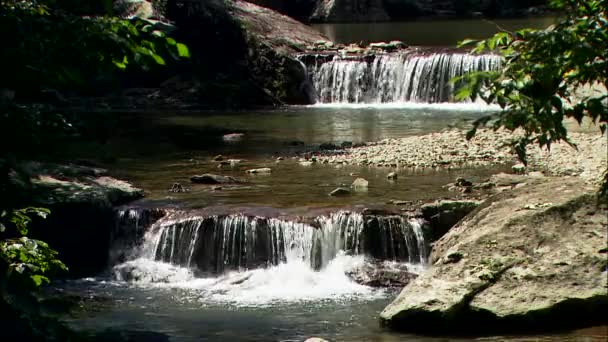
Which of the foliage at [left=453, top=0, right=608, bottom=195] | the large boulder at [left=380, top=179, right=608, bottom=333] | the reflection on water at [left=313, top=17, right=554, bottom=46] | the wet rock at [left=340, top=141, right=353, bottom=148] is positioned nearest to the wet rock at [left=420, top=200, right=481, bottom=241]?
the large boulder at [left=380, top=179, right=608, bottom=333]

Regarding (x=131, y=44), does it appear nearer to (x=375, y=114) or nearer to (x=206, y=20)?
(x=375, y=114)

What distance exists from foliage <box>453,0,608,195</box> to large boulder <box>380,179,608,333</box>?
4382mm

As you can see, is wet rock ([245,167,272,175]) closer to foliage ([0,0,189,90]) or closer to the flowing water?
the flowing water

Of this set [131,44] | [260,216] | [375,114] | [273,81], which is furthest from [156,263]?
[273,81]

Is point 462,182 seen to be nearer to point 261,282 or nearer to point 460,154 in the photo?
point 460,154

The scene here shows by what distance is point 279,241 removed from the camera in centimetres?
1421

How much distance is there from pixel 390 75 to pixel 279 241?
54.0 ft

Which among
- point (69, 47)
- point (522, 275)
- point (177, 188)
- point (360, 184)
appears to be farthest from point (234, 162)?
point (69, 47)

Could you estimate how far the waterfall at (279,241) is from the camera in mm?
14008

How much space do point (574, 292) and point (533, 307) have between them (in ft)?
1.27

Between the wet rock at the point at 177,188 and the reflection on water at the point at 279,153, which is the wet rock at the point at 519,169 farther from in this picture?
the wet rock at the point at 177,188

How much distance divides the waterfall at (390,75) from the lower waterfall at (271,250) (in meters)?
15.4

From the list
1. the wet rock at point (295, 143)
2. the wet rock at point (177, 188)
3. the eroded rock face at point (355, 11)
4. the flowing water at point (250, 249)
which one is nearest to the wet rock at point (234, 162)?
the flowing water at point (250, 249)

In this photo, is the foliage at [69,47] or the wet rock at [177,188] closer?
the foliage at [69,47]
